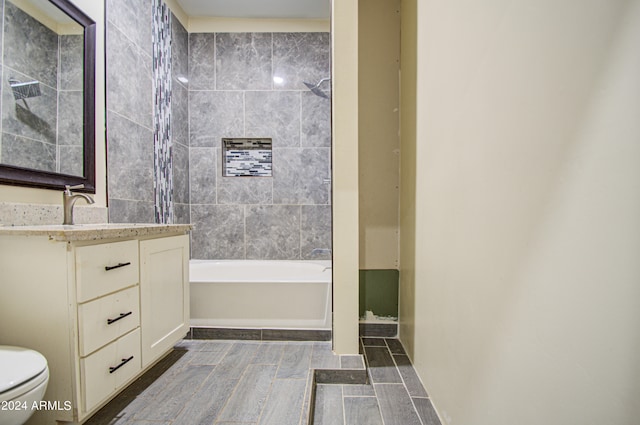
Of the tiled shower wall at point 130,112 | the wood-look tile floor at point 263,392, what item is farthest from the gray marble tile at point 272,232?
the wood-look tile floor at point 263,392

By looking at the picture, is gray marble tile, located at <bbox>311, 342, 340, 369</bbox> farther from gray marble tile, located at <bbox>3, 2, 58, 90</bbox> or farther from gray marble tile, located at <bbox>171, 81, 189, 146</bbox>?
gray marble tile, located at <bbox>171, 81, 189, 146</bbox>

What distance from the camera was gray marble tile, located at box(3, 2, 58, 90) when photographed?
135 centimetres

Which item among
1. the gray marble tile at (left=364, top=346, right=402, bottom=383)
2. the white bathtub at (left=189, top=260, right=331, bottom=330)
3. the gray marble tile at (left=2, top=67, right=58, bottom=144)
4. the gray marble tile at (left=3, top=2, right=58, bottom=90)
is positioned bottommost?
the gray marble tile at (left=364, top=346, right=402, bottom=383)

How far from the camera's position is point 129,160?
7.32ft

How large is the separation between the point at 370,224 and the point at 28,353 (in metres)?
1.82

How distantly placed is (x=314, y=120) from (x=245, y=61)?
0.98 metres

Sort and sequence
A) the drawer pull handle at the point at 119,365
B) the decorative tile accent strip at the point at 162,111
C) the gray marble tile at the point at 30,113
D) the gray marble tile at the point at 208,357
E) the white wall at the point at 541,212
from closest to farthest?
the white wall at the point at 541,212 < the drawer pull handle at the point at 119,365 < the gray marble tile at the point at 30,113 < the gray marble tile at the point at 208,357 < the decorative tile accent strip at the point at 162,111

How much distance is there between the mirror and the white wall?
1.99 meters

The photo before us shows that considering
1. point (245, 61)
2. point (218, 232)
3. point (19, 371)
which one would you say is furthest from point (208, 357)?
point (245, 61)

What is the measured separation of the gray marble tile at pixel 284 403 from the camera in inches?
49.5

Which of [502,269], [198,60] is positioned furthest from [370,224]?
[198,60]

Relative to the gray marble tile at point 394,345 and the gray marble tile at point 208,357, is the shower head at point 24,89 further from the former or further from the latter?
the gray marble tile at point 394,345

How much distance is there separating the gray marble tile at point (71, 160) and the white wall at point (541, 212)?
204 cm

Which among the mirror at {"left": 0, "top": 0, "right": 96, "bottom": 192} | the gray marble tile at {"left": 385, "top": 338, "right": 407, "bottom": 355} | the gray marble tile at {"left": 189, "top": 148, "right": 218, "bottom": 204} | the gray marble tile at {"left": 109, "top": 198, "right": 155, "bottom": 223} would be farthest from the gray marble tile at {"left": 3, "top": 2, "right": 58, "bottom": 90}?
the gray marble tile at {"left": 385, "top": 338, "right": 407, "bottom": 355}
